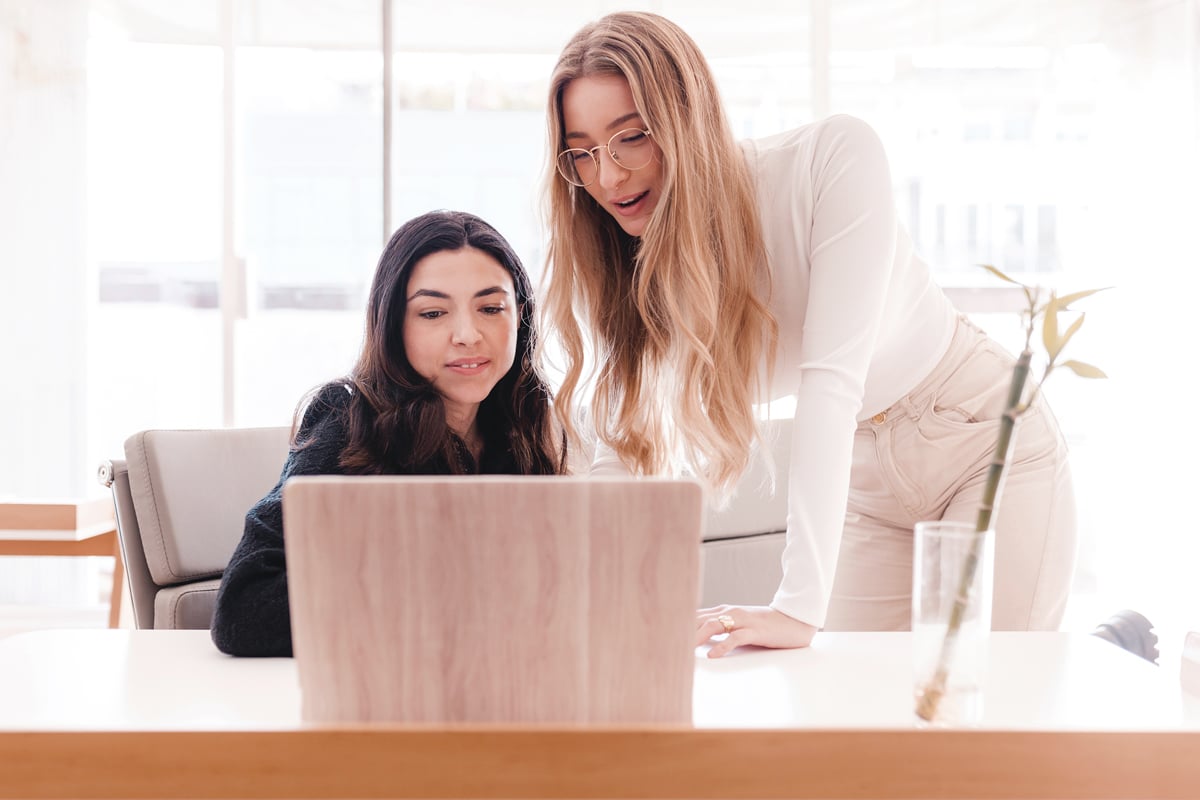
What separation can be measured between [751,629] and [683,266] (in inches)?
17.5

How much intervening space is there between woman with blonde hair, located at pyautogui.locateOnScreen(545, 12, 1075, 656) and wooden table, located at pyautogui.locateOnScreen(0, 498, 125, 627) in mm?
1491

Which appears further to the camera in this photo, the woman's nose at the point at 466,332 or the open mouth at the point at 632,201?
the woman's nose at the point at 466,332

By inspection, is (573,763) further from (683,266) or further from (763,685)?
(683,266)

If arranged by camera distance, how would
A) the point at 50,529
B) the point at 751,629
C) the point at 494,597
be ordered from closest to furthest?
1. the point at 494,597
2. the point at 751,629
3. the point at 50,529

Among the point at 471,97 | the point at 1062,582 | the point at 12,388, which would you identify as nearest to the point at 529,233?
the point at 471,97

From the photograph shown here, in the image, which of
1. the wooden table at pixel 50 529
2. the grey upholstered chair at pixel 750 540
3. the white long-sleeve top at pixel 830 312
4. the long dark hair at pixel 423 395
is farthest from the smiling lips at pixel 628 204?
the wooden table at pixel 50 529

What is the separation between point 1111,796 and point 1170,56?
3655 millimetres

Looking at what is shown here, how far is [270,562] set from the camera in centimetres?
123

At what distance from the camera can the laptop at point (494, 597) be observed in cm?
65

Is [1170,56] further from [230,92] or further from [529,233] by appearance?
[230,92]

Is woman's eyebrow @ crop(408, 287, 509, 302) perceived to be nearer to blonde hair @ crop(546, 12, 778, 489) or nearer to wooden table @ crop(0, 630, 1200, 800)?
blonde hair @ crop(546, 12, 778, 489)

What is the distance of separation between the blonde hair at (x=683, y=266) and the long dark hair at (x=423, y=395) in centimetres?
23

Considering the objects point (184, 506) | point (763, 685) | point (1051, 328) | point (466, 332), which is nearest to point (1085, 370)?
point (1051, 328)

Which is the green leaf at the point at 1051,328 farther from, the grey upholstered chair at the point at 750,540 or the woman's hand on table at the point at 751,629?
the grey upholstered chair at the point at 750,540
